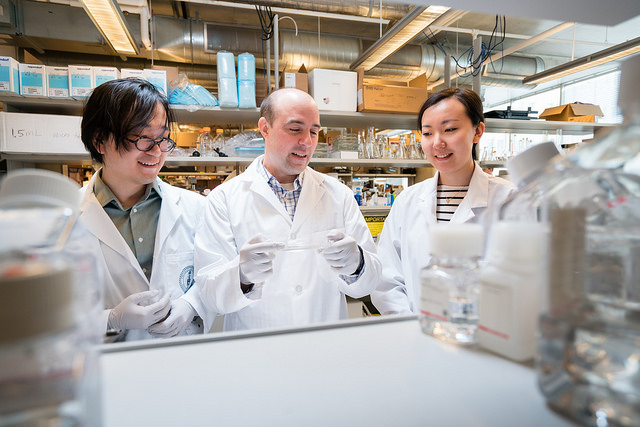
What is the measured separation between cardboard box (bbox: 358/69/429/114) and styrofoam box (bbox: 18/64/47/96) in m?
2.51

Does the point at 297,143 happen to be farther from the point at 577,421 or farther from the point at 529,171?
the point at 577,421

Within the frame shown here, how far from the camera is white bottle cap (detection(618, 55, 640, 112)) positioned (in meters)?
0.40

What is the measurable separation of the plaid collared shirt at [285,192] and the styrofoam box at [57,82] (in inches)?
76.1

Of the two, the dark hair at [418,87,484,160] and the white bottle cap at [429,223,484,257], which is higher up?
the dark hair at [418,87,484,160]

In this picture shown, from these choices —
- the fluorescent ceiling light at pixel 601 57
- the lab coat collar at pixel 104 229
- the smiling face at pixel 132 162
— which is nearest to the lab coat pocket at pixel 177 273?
the lab coat collar at pixel 104 229

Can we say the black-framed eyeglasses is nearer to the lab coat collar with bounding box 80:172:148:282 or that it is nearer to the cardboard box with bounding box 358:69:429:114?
the lab coat collar with bounding box 80:172:148:282

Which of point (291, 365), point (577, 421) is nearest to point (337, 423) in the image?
point (291, 365)

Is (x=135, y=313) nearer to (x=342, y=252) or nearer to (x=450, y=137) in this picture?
(x=342, y=252)

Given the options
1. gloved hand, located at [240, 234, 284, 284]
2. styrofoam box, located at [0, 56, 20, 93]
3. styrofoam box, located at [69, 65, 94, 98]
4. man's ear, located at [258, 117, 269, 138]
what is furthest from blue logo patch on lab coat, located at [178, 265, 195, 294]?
styrofoam box, located at [0, 56, 20, 93]

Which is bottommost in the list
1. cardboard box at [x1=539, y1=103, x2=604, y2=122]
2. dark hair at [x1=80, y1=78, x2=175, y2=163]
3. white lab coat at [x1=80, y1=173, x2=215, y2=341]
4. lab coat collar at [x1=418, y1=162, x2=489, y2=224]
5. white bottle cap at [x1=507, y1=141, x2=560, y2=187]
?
white lab coat at [x1=80, y1=173, x2=215, y2=341]

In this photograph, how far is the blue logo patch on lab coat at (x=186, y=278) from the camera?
1552 millimetres

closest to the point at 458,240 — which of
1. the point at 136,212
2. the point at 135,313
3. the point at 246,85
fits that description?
the point at 135,313

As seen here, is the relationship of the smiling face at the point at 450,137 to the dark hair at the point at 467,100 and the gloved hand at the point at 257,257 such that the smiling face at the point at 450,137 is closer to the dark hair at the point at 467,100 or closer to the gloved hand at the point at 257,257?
the dark hair at the point at 467,100

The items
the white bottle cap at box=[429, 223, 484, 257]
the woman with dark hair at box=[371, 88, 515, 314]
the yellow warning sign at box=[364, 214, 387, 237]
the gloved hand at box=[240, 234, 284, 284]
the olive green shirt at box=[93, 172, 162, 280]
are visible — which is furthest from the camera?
the yellow warning sign at box=[364, 214, 387, 237]
